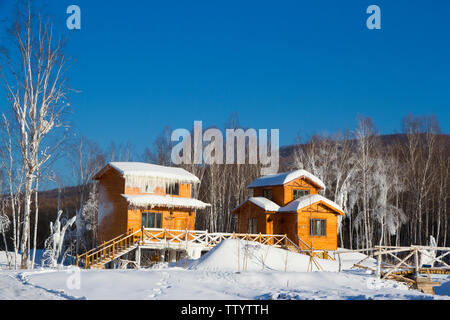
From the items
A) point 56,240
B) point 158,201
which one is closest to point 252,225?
point 158,201

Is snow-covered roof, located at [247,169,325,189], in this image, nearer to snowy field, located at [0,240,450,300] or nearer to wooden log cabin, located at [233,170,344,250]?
wooden log cabin, located at [233,170,344,250]

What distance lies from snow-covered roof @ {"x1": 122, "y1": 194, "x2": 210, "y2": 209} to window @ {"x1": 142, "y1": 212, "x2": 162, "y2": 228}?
60 centimetres

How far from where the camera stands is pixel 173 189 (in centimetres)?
2945

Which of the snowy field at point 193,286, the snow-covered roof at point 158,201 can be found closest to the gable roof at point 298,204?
the snow-covered roof at point 158,201

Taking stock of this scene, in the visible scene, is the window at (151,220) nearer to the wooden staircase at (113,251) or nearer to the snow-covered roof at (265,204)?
the wooden staircase at (113,251)

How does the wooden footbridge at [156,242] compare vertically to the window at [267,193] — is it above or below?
below

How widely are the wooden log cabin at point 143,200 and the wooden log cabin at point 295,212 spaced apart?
17.6 ft

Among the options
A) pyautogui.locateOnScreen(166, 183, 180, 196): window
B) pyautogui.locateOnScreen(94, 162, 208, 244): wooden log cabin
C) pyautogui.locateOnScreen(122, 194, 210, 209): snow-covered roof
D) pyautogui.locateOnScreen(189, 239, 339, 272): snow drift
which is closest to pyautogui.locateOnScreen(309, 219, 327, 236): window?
pyautogui.locateOnScreen(189, 239, 339, 272): snow drift

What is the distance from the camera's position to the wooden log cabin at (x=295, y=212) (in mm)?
30781

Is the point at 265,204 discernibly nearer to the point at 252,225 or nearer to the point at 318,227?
the point at 252,225

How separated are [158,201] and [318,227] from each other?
11.9 metres

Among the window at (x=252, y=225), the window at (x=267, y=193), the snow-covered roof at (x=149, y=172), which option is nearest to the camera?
the snow-covered roof at (x=149, y=172)

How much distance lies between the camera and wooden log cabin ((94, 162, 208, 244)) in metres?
27.2

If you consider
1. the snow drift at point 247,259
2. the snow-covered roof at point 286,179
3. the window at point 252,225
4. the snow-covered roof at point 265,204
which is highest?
the snow-covered roof at point 286,179
